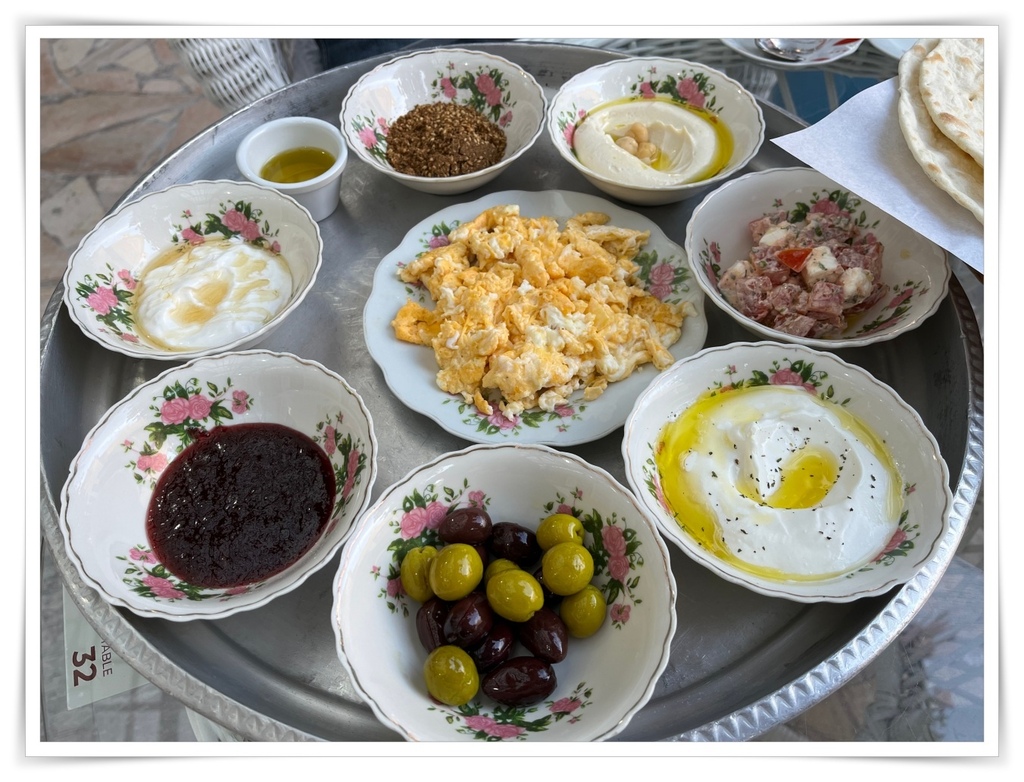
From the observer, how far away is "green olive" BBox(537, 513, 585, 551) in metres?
1.77

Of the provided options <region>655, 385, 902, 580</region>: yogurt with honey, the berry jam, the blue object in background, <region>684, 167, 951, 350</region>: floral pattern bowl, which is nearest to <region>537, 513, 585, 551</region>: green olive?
<region>655, 385, 902, 580</region>: yogurt with honey

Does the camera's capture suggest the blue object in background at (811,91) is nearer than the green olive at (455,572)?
No

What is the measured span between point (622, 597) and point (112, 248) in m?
2.06

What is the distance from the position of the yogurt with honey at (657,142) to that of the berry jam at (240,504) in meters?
1.47

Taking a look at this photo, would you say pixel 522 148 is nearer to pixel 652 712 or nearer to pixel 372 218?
pixel 372 218

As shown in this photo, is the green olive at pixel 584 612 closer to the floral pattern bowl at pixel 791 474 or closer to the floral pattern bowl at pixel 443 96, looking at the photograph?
the floral pattern bowl at pixel 791 474

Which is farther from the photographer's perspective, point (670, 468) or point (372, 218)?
point (372, 218)

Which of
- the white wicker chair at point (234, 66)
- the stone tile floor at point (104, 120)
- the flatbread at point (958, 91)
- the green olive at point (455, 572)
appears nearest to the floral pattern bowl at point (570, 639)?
the green olive at point (455, 572)

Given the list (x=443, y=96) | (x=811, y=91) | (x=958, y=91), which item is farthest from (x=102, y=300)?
(x=811, y=91)

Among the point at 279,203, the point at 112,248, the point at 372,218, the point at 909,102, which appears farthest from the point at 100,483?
the point at 909,102

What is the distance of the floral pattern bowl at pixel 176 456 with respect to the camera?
69.5 inches

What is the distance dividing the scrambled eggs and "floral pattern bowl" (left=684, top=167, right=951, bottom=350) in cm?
21

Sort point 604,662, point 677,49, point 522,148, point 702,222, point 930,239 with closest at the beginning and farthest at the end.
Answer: point 604,662, point 930,239, point 702,222, point 522,148, point 677,49

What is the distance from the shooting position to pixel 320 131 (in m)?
2.73
